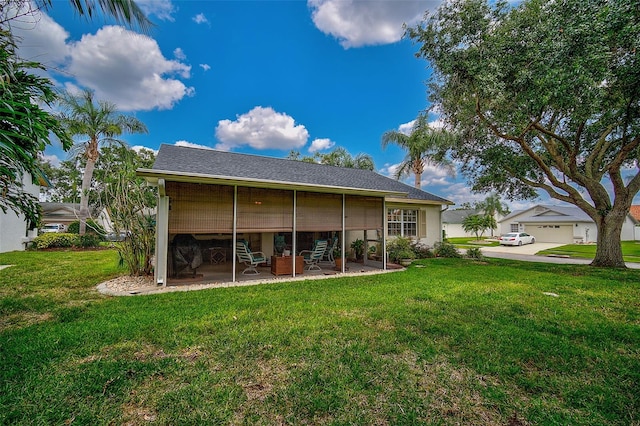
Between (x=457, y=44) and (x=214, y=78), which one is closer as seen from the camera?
(x=457, y=44)

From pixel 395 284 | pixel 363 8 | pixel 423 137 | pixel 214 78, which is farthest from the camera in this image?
pixel 423 137

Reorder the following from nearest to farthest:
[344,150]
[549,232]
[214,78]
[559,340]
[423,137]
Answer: [559,340] < [214,78] < [423,137] < [344,150] < [549,232]

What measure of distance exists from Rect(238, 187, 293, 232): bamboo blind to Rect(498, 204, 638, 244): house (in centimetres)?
3362

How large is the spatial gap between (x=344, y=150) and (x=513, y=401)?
2304cm

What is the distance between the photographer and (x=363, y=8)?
9336 mm

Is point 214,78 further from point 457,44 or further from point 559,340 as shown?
point 559,340

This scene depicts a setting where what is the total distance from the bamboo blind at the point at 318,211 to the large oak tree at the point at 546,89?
5753 millimetres

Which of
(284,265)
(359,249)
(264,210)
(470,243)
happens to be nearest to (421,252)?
(359,249)

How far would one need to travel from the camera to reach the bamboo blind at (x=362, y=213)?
29.7 feet

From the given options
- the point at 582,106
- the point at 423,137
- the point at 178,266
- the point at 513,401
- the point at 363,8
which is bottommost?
the point at 513,401

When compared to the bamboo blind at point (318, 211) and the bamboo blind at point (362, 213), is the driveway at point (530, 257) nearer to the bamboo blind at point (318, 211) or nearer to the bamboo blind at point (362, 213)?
the bamboo blind at point (362, 213)

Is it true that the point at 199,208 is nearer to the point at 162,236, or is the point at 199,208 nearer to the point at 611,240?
the point at 162,236

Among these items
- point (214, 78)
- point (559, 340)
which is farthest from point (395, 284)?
point (214, 78)

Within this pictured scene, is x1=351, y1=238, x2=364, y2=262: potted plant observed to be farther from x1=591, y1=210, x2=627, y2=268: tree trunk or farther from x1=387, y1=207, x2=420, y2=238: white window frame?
x1=591, y1=210, x2=627, y2=268: tree trunk
